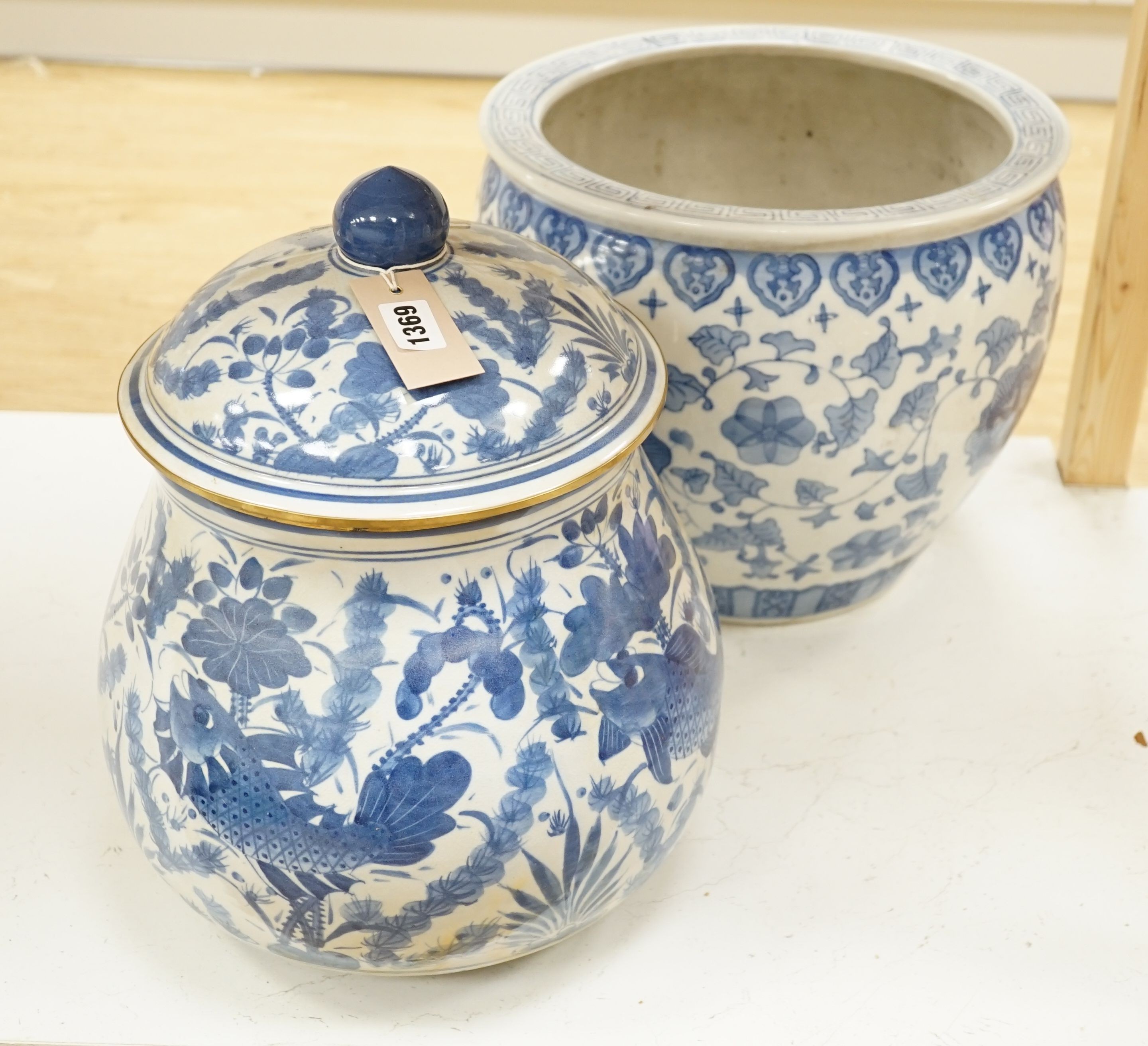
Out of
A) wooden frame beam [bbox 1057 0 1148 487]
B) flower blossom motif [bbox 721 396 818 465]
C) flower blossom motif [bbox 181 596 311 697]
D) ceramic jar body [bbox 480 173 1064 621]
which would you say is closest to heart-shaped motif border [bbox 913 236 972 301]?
ceramic jar body [bbox 480 173 1064 621]

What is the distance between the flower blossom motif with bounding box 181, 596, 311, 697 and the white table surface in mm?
222

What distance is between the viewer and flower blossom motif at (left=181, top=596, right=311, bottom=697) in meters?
0.64

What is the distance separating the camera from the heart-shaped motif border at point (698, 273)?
2.77 feet

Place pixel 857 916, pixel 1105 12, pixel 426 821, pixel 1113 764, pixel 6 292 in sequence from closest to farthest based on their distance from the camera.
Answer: pixel 426 821 → pixel 857 916 → pixel 1113 764 → pixel 6 292 → pixel 1105 12

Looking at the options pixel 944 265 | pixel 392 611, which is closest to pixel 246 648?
pixel 392 611

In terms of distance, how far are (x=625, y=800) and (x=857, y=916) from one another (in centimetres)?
22

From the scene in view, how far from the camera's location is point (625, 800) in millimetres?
689

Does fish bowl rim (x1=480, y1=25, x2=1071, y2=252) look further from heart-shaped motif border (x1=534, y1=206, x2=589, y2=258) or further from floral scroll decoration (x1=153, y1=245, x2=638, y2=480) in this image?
floral scroll decoration (x1=153, y1=245, x2=638, y2=480)

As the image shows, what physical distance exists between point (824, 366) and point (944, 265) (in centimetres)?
9

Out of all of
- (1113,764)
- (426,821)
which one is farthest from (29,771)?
(1113,764)

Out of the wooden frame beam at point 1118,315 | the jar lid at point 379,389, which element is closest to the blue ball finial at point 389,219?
the jar lid at point 379,389

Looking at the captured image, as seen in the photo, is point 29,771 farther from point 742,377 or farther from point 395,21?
point 395,21

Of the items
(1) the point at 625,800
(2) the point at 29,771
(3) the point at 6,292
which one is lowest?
(3) the point at 6,292

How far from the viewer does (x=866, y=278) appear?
849 millimetres
